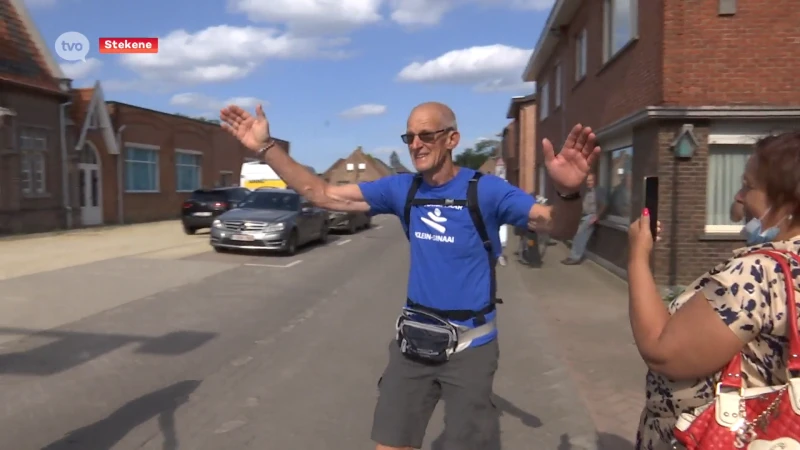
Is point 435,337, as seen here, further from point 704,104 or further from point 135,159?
point 135,159

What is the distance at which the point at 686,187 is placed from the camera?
998 cm

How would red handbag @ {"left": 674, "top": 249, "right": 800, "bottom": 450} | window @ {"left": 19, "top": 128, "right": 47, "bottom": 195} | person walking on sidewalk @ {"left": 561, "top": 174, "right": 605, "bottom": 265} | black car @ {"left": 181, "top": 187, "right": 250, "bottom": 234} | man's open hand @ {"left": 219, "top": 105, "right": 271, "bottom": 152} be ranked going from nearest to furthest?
1. red handbag @ {"left": 674, "top": 249, "right": 800, "bottom": 450}
2. man's open hand @ {"left": 219, "top": 105, "right": 271, "bottom": 152}
3. person walking on sidewalk @ {"left": 561, "top": 174, "right": 605, "bottom": 265}
4. window @ {"left": 19, "top": 128, "right": 47, "bottom": 195}
5. black car @ {"left": 181, "top": 187, "right": 250, "bottom": 234}

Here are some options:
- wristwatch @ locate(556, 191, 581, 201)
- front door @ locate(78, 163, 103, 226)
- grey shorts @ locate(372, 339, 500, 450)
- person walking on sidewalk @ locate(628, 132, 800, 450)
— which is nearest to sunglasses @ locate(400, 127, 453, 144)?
wristwatch @ locate(556, 191, 581, 201)

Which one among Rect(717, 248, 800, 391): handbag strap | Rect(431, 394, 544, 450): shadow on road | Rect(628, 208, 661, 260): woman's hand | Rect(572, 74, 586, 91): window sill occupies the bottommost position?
Rect(431, 394, 544, 450): shadow on road

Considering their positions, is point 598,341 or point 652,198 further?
point 598,341

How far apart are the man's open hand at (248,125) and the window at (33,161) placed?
2027 cm

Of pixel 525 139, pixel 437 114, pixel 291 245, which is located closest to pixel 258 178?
pixel 291 245

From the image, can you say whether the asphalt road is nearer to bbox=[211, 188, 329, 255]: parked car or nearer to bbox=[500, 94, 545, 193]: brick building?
bbox=[211, 188, 329, 255]: parked car

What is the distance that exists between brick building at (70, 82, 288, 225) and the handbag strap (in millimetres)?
25305

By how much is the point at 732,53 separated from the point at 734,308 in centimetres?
922

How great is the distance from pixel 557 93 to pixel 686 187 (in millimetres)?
11477

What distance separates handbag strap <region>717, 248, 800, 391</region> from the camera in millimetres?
1751

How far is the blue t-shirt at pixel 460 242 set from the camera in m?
2.99

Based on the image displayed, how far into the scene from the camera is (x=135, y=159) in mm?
29469
